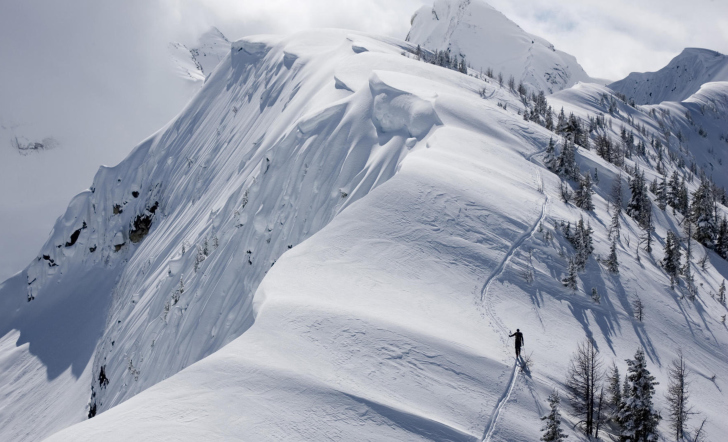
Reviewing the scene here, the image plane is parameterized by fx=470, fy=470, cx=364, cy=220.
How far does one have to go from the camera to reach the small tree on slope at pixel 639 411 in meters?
11.4

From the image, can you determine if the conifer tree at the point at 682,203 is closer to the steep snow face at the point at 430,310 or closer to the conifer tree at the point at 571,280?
the steep snow face at the point at 430,310

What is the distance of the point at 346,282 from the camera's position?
16.4 m

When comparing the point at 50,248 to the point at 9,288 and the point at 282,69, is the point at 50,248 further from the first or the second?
the point at 282,69

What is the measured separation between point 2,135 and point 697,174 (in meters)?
193

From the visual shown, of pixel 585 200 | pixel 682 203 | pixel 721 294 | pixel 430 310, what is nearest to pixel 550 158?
pixel 585 200

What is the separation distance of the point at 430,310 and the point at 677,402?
737 centimetres

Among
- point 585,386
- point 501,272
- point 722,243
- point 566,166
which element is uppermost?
point 566,166

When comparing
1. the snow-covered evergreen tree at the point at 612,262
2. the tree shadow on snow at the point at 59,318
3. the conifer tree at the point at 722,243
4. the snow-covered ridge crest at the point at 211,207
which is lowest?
the tree shadow on snow at the point at 59,318

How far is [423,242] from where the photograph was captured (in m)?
18.6

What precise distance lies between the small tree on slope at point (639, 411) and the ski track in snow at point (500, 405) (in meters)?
2.66

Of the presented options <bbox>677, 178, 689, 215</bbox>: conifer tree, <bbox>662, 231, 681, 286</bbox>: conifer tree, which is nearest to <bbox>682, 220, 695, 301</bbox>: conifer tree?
<bbox>662, 231, 681, 286</bbox>: conifer tree

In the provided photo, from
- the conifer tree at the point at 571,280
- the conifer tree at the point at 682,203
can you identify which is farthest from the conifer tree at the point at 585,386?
the conifer tree at the point at 682,203

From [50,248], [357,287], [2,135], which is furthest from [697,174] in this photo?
[2,135]

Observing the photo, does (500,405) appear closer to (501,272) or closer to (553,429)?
(553,429)
